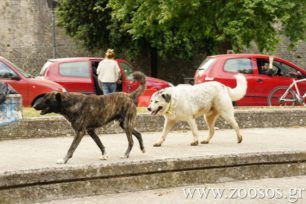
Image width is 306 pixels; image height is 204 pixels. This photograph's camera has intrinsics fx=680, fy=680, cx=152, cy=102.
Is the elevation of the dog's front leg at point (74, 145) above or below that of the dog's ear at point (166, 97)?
below

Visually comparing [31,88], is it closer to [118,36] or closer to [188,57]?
[118,36]

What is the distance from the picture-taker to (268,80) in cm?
1903

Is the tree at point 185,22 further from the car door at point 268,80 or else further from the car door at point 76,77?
the car door at point 76,77

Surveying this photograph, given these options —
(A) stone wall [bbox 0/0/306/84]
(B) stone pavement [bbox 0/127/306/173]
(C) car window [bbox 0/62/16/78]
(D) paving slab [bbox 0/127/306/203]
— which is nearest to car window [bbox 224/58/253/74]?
(B) stone pavement [bbox 0/127/306/173]

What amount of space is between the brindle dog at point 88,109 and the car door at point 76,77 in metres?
10.3

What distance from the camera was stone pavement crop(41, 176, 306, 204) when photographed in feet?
26.0

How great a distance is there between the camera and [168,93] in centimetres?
1045

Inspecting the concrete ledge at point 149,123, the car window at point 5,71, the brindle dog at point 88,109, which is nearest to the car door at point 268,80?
the concrete ledge at point 149,123

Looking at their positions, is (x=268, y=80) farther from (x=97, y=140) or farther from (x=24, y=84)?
(x=97, y=140)

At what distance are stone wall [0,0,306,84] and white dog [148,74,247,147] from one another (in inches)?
1177

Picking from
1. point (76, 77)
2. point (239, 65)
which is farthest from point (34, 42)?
point (239, 65)

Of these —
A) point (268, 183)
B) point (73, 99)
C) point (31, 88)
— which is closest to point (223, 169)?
point (268, 183)

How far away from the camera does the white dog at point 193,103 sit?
1044 cm

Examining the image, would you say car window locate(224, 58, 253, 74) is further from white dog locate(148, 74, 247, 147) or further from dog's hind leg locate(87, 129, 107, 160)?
dog's hind leg locate(87, 129, 107, 160)
